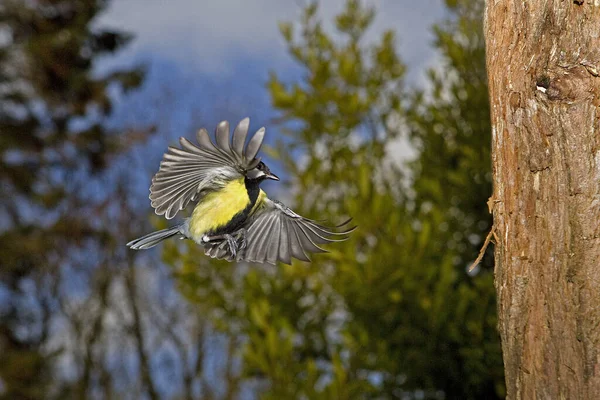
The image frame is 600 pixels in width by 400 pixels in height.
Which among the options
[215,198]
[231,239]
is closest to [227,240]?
[231,239]

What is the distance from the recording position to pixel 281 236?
2141mm

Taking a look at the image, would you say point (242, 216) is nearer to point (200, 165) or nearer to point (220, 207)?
point (220, 207)

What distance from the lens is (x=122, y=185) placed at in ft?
32.2

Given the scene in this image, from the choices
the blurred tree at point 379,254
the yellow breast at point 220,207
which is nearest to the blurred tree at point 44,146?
the blurred tree at point 379,254

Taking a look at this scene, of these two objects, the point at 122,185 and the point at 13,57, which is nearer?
the point at 13,57

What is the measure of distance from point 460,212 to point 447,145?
1.67 ft

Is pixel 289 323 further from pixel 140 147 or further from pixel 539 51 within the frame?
pixel 140 147

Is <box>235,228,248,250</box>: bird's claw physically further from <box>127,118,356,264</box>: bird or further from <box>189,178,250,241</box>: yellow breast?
A: <box>189,178,250,241</box>: yellow breast

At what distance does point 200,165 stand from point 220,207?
0.43 feet

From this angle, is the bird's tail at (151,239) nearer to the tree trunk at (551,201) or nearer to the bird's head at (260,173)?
the bird's head at (260,173)

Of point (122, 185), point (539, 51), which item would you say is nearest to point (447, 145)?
point (539, 51)

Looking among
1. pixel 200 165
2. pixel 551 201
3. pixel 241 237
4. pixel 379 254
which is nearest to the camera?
pixel 551 201

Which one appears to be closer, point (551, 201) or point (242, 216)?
point (551, 201)

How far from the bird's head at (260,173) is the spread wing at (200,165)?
2cm
